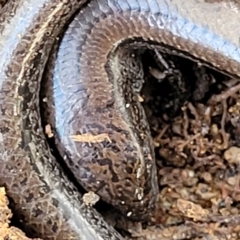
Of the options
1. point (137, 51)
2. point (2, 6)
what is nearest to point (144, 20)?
point (137, 51)

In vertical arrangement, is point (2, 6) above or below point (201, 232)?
above

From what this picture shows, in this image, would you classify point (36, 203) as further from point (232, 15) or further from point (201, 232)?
point (232, 15)

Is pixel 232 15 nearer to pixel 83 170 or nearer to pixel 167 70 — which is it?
pixel 167 70

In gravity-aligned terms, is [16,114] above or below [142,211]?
above

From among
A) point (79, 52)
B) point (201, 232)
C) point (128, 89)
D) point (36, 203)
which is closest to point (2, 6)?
point (79, 52)

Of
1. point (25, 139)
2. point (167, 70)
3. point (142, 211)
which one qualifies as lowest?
point (142, 211)

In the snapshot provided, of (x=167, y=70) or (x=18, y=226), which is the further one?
(x=167, y=70)
